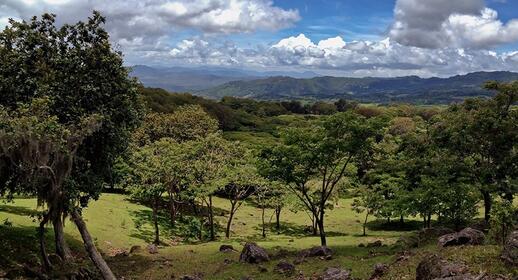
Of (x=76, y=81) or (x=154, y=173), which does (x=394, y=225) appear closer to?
(x=154, y=173)

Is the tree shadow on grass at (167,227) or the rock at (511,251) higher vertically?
the rock at (511,251)

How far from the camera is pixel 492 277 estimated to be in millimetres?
17438

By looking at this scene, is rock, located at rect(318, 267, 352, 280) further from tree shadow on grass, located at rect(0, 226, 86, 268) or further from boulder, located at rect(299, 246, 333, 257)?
tree shadow on grass, located at rect(0, 226, 86, 268)

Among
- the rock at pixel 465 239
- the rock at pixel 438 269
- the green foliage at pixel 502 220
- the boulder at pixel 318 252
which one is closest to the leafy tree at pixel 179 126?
the boulder at pixel 318 252

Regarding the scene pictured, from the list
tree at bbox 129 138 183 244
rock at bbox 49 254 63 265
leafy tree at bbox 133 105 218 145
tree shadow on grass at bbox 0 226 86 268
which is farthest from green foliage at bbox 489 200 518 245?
leafy tree at bbox 133 105 218 145

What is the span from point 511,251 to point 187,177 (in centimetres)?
3612

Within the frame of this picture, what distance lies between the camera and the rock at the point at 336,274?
26781 millimetres

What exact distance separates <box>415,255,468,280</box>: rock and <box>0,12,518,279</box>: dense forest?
0.09m

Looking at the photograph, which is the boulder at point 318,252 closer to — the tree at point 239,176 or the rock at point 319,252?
the rock at point 319,252

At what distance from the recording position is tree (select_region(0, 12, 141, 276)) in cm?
2664

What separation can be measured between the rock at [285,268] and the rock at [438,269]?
11.2 m

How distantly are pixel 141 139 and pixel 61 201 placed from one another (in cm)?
6693

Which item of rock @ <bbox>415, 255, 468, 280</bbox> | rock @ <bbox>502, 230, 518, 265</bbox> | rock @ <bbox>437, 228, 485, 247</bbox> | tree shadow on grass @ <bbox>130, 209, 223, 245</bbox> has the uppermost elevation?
rock @ <bbox>502, 230, 518, 265</bbox>

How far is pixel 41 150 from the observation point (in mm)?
23047
